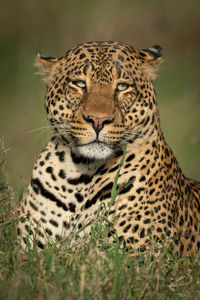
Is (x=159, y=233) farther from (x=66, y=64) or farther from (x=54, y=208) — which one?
(x=66, y=64)

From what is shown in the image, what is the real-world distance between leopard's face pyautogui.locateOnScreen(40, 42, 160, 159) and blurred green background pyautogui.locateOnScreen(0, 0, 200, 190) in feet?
1.83

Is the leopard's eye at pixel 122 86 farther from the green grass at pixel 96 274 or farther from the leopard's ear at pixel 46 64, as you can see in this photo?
the green grass at pixel 96 274

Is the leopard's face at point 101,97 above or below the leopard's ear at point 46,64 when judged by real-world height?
below

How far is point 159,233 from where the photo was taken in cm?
655

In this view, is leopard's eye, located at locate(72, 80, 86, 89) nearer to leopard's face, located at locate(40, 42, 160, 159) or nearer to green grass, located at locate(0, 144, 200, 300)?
leopard's face, located at locate(40, 42, 160, 159)

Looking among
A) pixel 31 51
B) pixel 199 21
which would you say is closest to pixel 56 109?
pixel 31 51

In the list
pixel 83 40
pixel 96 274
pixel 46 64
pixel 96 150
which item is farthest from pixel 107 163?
pixel 83 40

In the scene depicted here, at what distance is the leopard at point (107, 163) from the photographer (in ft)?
21.5

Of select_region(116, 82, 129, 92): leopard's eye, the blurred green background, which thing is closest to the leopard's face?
select_region(116, 82, 129, 92): leopard's eye

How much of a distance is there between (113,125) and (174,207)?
1.03 metres

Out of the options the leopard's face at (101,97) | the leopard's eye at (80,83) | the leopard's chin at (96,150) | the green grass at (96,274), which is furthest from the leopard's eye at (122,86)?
the green grass at (96,274)

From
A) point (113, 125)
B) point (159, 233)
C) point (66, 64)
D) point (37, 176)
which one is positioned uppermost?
point (66, 64)

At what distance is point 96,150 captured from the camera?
21.3 ft

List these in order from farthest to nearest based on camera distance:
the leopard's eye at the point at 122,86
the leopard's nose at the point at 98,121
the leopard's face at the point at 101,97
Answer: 1. the leopard's eye at the point at 122,86
2. the leopard's face at the point at 101,97
3. the leopard's nose at the point at 98,121
